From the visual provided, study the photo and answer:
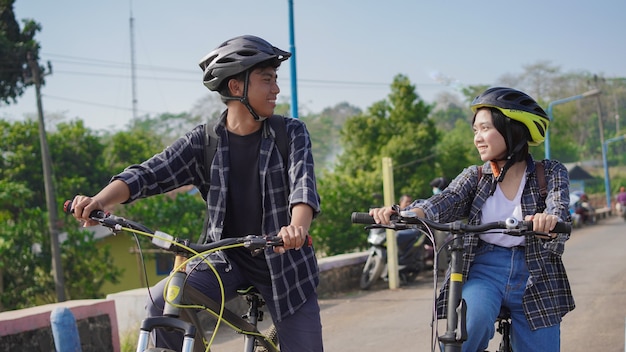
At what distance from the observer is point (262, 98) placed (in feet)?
11.9

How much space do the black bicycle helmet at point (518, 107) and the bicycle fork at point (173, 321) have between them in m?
1.63

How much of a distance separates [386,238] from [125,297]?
5.13 metres

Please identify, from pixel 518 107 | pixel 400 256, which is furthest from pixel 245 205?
pixel 400 256

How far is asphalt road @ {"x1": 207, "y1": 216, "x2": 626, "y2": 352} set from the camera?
7535 millimetres

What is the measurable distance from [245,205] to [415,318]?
598cm

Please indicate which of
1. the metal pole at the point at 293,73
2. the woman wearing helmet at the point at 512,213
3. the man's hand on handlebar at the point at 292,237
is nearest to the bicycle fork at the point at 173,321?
the man's hand on handlebar at the point at 292,237

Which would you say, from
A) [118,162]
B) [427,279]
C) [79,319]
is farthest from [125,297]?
[118,162]

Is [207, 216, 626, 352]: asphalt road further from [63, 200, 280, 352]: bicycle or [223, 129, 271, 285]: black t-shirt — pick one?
[63, 200, 280, 352]: bicycle

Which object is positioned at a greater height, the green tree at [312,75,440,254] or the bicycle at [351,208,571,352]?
the green tree at [312,75,440,254]

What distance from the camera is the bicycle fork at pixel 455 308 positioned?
316cm

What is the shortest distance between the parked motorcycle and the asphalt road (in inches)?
7.8

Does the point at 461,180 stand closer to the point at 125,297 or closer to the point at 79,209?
the point at 79,209

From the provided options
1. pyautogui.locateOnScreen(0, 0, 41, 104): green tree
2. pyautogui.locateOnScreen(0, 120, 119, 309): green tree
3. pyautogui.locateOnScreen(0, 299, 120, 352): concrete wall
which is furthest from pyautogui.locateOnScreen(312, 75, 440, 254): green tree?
pyautogui.locateOnScreen(0, 299, 120, 352): concrete wall

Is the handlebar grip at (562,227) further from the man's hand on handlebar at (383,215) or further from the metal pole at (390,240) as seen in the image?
the metal pole at (390,240)
